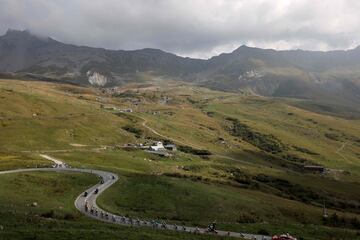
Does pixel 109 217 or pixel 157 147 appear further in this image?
pixel 157 147

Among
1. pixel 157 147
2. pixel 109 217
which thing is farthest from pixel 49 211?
pixel 157 147

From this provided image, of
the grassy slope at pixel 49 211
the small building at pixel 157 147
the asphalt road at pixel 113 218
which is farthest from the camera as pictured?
the small building at pixel 157 147

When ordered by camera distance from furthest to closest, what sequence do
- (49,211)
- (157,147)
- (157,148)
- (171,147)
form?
(171,147) < (157,147) < (157,148) < (49,211)

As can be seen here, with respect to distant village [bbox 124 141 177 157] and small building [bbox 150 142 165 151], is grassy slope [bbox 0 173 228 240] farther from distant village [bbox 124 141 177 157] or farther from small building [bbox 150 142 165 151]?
small building [bbox 150 142 165 151]

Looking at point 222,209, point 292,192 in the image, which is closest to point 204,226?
point 222,209

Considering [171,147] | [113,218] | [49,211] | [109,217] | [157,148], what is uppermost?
[49,211]

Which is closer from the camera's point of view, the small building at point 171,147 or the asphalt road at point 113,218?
the asphalt road at point 113,218

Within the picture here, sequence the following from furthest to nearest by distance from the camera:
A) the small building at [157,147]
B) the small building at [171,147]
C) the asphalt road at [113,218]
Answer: the small building at [171,147], the small building at [157,147], the asphalt road at [113,218]

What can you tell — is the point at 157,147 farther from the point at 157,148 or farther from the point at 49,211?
the point at 49,211

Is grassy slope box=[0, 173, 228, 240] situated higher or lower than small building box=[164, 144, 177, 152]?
higher

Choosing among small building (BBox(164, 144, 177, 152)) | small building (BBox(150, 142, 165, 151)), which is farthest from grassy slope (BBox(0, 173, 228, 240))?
small building (BBox(164, 144, 177, 152))

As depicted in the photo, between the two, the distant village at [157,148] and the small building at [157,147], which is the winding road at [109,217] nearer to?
the distant village at [157,148]

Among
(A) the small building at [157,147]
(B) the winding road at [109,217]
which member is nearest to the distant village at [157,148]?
(A) the small building at [157,147]

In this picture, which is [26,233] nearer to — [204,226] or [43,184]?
[204,226]
